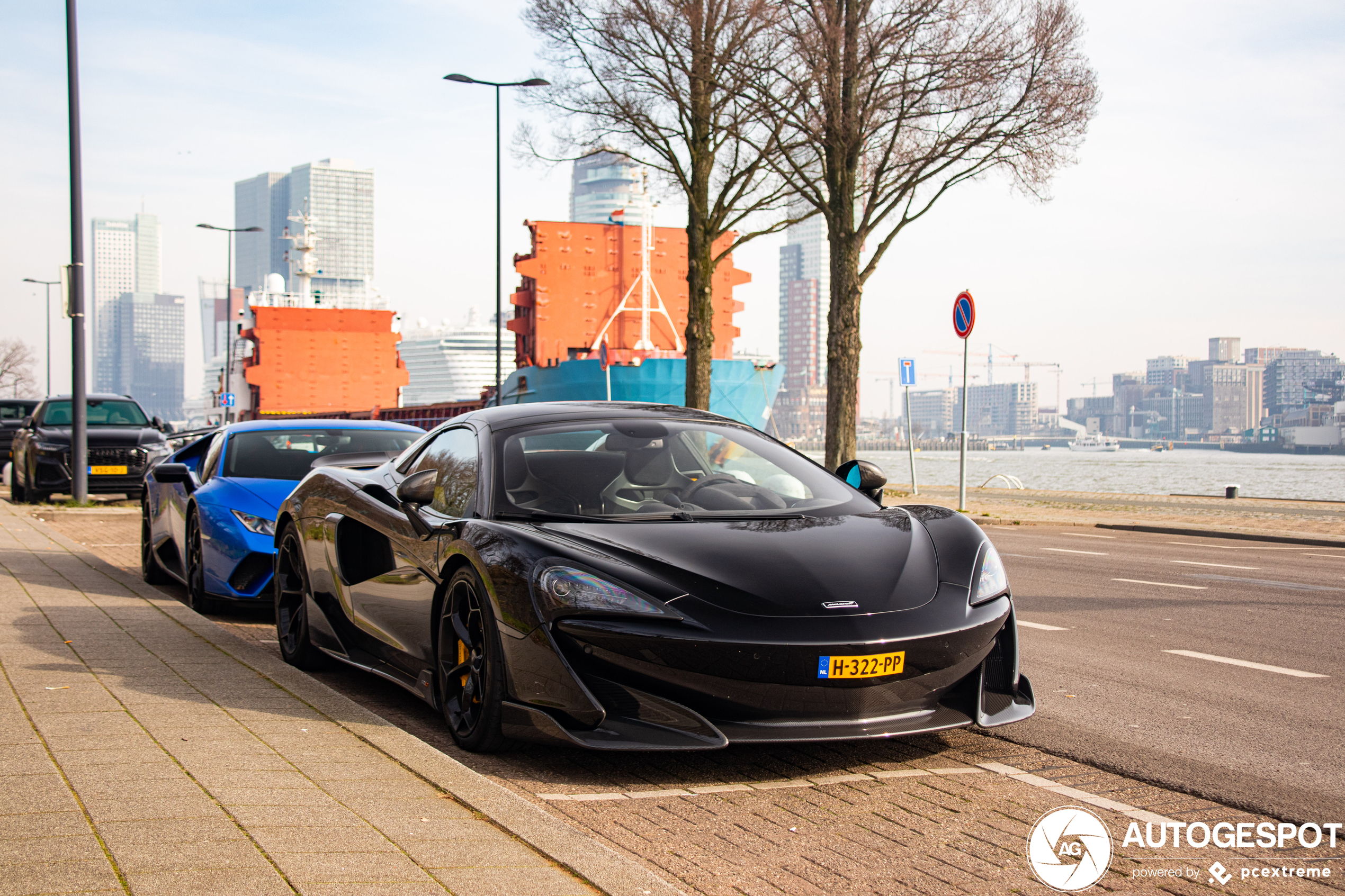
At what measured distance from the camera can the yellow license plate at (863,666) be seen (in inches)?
144

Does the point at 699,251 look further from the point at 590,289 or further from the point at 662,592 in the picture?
the point at 590,289

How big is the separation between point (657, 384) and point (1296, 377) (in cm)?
9627

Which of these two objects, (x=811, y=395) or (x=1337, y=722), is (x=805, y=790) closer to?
(x=1337, y=722)

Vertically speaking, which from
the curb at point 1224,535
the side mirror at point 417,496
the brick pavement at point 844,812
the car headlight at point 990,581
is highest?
the side mirror at point 417,496

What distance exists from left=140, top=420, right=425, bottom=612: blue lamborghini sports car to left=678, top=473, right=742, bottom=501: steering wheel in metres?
2.53

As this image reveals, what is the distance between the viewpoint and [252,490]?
25.7 feet

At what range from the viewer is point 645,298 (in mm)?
49781

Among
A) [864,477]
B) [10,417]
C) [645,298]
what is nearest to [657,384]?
[645,298]

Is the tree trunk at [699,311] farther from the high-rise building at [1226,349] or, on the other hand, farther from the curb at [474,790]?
the high-rise building at [1226,349]

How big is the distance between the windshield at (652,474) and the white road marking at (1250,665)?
104 inches

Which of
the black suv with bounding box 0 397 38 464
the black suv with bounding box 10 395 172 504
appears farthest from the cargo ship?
the black suv with bounding box 10 395 172 504

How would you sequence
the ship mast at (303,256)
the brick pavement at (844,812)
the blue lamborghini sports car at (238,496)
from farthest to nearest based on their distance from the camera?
the ship mast at (303,256) < the blue lamborghini sports car at (238,496) < the brick pavement at (844,812)

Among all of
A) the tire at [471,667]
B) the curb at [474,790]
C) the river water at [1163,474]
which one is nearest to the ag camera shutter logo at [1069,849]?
the curb at [474,790]

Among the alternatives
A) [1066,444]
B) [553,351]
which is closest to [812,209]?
[553,351]
